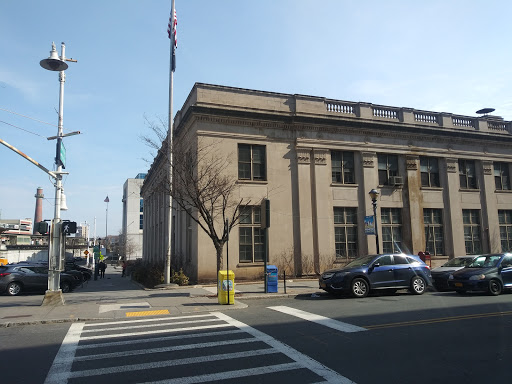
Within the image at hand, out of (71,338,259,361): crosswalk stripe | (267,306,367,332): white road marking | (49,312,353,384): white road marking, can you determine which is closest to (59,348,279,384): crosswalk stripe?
(49,312,353,384): white road marking

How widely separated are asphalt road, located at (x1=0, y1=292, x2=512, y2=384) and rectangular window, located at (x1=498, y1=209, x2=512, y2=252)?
59.6ft

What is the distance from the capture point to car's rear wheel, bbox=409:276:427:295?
15.1m

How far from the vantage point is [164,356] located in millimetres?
6871

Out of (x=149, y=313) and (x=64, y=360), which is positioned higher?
(x=64, y=360)

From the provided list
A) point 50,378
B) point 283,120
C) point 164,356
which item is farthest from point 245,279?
point 50,378

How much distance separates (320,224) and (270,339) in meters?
14.4

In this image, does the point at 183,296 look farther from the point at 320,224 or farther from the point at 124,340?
the point at 320,224

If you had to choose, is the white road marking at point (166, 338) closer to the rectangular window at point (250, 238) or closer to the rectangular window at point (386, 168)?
the rectangular window at point (250, 238)

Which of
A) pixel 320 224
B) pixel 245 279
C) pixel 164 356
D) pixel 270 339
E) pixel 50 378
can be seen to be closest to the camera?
pixel 50 378

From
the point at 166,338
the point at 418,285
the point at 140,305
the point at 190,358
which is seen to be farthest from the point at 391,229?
the point at 190,358

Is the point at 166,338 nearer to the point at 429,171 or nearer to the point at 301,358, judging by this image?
the point at 301,358

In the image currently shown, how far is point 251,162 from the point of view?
21438 mm

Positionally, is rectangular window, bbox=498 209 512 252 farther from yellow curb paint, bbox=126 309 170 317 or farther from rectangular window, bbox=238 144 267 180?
yellow curb paint, bbox=126 309 170 317

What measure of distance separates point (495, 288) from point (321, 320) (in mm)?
8236
